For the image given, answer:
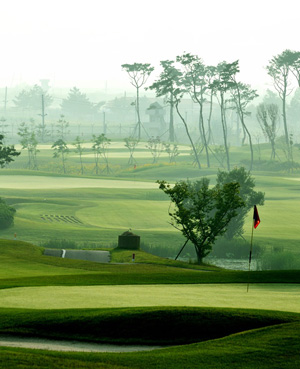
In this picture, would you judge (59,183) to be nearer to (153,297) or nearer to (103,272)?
(103,272)

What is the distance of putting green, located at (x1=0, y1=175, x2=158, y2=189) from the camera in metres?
113

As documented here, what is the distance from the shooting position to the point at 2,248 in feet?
150

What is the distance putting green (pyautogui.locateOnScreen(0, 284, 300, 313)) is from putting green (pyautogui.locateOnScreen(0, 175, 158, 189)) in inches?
3411

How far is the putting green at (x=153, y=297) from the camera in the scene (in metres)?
20.4

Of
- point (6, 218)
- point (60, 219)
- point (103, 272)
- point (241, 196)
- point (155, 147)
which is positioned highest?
point (155, 147)

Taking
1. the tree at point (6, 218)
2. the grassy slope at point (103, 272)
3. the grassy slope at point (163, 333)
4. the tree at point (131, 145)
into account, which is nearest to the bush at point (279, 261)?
the grassy slope at point (103, 272)

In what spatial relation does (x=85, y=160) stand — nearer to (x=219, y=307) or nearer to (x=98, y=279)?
(x=98, y=279)

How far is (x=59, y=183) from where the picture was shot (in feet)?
380

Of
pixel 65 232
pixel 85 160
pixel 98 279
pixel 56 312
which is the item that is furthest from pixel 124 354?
pixel 85 160

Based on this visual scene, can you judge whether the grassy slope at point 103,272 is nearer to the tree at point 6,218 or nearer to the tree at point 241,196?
the tree at point 6,218

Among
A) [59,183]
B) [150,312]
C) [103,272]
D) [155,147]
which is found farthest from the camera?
[155,147]

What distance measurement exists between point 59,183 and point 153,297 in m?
94.9

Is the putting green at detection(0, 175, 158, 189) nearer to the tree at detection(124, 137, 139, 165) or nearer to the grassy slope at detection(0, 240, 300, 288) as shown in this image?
the tree at detection(124, 137, 139, 165)

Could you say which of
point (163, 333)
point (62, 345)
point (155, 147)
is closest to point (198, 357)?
point (163, 333)
